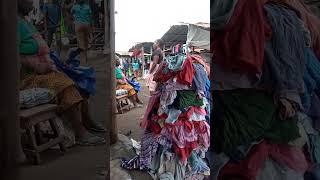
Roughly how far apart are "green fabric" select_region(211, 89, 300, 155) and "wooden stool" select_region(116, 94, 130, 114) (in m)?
0.32

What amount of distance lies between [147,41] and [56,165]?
0.63 m

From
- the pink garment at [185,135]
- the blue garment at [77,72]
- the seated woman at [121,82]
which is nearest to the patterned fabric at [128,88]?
the seated woman at [121,82]

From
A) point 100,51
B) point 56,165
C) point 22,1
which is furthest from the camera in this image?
point 100,51

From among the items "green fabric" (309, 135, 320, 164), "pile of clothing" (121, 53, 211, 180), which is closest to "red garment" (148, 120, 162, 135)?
"pile of clothing" (121, 53, 211, 180)

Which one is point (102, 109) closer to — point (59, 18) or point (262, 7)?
point (59, 18)

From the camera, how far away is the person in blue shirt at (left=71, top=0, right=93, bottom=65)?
97cm

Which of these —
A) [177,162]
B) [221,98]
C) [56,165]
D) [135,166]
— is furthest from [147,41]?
[177,162]

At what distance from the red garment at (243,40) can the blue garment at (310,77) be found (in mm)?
246

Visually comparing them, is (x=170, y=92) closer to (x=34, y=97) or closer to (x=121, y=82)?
(x=121, y=82)

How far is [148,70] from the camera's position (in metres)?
1.82

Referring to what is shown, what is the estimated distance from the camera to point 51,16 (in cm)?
91

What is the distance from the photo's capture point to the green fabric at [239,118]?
49.8 inches

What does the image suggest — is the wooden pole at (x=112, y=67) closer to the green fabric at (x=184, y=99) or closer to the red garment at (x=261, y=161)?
the red garment at (x=261, y=161)

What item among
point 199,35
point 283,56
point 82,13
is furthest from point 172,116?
point 82,13
